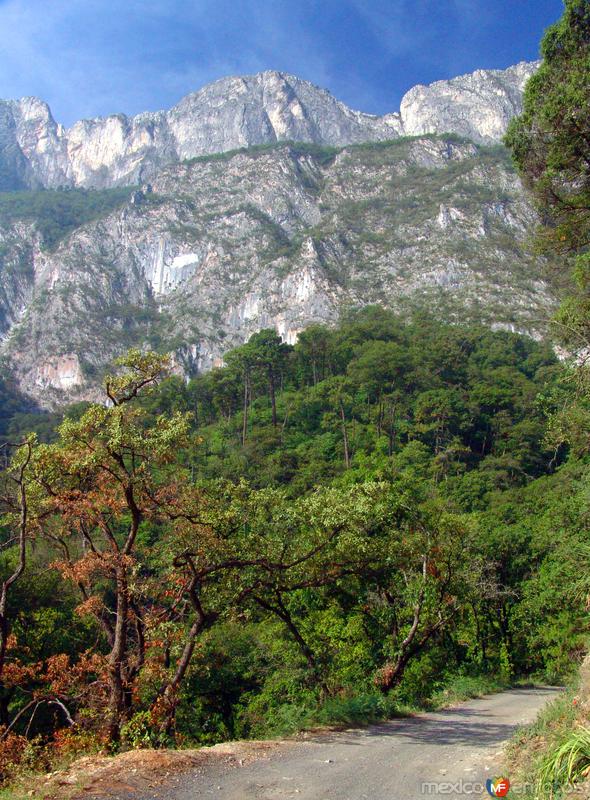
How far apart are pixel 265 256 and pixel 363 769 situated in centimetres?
15289

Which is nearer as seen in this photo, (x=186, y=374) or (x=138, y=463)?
(x=138, y=463)

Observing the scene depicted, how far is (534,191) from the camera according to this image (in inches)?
591

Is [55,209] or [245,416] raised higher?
[55,209]

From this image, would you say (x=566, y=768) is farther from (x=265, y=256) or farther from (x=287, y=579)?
(x=265, y=256)

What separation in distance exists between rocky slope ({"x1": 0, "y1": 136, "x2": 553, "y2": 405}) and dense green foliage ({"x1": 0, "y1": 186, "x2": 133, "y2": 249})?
355 centimetres

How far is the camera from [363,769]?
25.1 ft

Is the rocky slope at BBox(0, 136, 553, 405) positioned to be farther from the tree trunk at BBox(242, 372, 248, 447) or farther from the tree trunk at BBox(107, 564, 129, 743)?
the tree trunk at BBox(107, 564, 129, 743)

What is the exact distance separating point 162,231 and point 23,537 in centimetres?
16912

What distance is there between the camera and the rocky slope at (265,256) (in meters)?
131

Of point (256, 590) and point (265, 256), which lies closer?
point (256, 590)

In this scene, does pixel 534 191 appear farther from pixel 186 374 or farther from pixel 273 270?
pixel 273 270

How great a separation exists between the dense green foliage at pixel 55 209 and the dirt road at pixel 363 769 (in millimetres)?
181273

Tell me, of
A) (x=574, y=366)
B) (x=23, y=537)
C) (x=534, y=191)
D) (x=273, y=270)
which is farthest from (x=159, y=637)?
(x=273, y=270)

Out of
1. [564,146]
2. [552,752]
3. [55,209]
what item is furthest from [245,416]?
[55,209]
